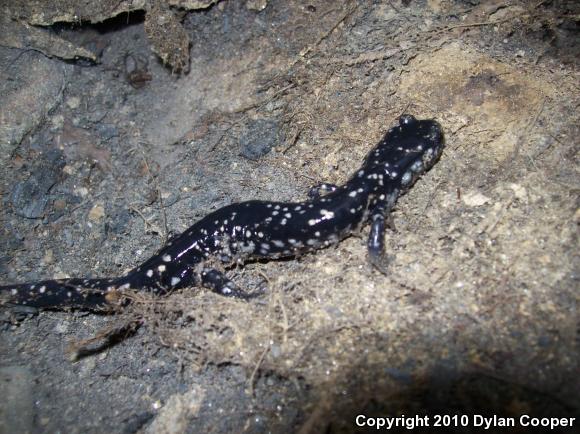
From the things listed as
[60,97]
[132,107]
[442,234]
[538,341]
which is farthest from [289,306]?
[60,97]

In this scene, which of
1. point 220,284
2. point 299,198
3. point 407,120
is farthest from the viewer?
point 299,198

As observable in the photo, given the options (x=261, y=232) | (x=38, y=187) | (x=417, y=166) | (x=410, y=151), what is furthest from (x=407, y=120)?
(x=38, y=187)

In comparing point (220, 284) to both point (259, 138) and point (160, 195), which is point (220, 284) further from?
point (259, 138)

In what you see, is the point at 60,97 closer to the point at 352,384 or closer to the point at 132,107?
the point at 132,107

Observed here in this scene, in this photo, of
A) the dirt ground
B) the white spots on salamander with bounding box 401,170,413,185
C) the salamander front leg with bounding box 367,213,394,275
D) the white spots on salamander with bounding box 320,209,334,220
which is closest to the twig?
the dirt ground

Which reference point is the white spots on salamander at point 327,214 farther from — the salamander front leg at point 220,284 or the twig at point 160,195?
the twig at point 160,195

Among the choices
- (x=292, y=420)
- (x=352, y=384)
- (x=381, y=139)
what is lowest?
(x=292, y=420)

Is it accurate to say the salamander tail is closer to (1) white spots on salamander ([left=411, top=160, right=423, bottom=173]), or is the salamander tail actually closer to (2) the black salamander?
(2) the black salamander

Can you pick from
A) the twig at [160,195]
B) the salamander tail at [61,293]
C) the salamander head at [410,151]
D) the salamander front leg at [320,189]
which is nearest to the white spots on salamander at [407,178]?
the salamander head at [410,151]
